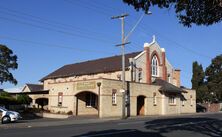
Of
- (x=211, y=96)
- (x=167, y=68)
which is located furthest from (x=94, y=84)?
(x=211, y=96)

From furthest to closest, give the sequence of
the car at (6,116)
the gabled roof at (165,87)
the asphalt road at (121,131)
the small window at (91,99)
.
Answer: the gabled roof at (165,87) → the small window at (91,99) → the car at (6,116) → the asphalt road at (121,131)

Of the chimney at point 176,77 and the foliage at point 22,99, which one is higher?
the chimney at point 176,77

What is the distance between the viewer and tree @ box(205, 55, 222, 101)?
70.6m

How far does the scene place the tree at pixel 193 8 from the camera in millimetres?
10641

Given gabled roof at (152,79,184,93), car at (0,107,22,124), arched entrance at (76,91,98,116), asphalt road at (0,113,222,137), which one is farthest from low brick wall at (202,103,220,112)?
asphalt road at (0,113,222,137)

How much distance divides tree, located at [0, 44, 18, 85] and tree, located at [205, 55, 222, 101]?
3661cm

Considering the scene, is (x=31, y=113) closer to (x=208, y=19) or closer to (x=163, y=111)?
(x=163, y=111)

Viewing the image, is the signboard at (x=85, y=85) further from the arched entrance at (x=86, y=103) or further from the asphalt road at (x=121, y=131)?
the asphalt road at (x=121, y=131)

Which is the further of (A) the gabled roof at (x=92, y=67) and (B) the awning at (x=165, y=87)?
(A) the gabled roof at (x=92, y=67)

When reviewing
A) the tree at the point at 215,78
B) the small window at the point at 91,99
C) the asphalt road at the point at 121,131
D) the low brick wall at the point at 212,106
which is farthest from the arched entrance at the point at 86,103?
the tree at the point at 215,78

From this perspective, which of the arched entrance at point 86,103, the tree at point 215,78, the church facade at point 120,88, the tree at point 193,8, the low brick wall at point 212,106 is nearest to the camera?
the tree at point 193,8

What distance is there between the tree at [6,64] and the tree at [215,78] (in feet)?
120

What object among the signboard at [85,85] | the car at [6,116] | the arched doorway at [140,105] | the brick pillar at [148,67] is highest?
the brick pillar at [148,67]

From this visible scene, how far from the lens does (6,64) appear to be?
53562mm
